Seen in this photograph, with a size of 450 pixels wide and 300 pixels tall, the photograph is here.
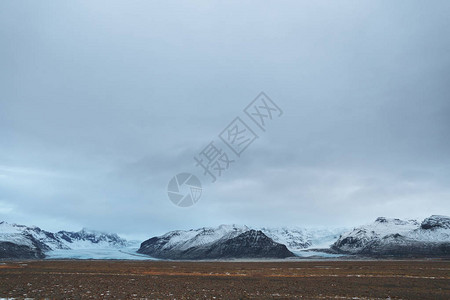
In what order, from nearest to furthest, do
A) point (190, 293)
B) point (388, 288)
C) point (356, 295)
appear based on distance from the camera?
1. point (356, 295)
2. point (190, 293)
3. point (388, 288)

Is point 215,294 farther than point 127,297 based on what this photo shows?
Yes

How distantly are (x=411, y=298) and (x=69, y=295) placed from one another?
1229 inches

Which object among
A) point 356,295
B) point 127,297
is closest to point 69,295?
point 127,297

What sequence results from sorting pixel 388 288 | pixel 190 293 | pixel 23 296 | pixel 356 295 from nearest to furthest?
pixel 23 296, pixel 356 295, pixel 190 293, pixel 388 288

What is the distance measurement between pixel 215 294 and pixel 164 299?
18.1 ft

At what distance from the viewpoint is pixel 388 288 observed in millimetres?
34125

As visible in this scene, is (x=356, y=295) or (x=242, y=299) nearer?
(x=242, y=299)

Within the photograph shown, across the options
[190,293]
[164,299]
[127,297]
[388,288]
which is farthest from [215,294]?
[388,288]

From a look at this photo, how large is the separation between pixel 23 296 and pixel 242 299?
19.1 meters

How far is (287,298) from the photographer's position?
27.9 m

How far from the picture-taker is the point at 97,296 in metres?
28.3

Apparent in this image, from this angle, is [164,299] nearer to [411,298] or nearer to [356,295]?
[356,295]

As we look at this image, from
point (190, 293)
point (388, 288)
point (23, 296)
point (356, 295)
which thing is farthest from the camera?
point (388, 288)

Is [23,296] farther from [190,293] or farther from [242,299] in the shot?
[242,299]
